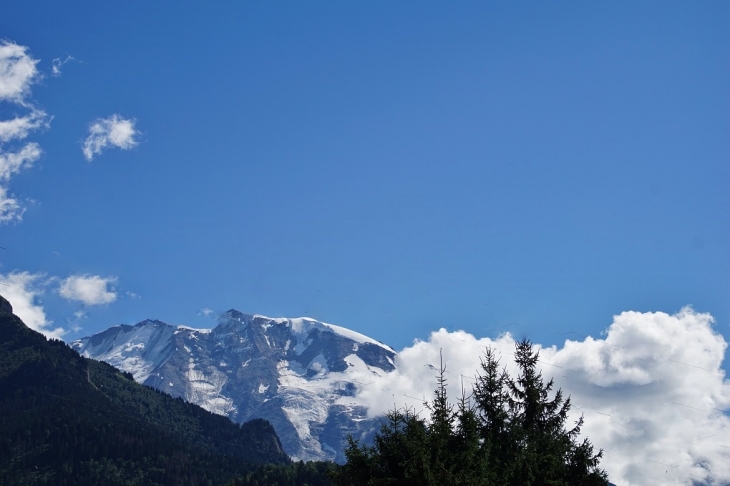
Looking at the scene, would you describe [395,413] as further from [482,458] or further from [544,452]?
[544,452]

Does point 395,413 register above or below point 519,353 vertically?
below

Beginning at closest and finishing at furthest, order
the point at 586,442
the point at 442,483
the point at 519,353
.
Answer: the point at 442,483 < the point at 586,442 < the point at 519,353

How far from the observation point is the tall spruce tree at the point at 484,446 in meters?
29.3

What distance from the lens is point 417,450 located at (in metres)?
28.6

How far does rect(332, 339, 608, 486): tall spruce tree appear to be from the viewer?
96.0ft

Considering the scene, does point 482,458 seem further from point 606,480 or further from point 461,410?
point 606,480

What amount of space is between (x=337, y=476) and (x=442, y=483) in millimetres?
5921

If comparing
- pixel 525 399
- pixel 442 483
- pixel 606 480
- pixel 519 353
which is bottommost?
pixel 442 483

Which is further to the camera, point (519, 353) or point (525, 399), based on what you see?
point (519, 353)

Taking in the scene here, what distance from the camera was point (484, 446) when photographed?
1267 inches

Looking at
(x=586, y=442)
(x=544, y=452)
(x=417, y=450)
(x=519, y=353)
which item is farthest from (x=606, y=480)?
(x=417, y=450)

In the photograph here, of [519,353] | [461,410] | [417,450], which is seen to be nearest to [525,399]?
[519,353]

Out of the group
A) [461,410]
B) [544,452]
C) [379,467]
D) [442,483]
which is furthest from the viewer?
[544,452]

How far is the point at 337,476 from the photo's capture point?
32156mm
